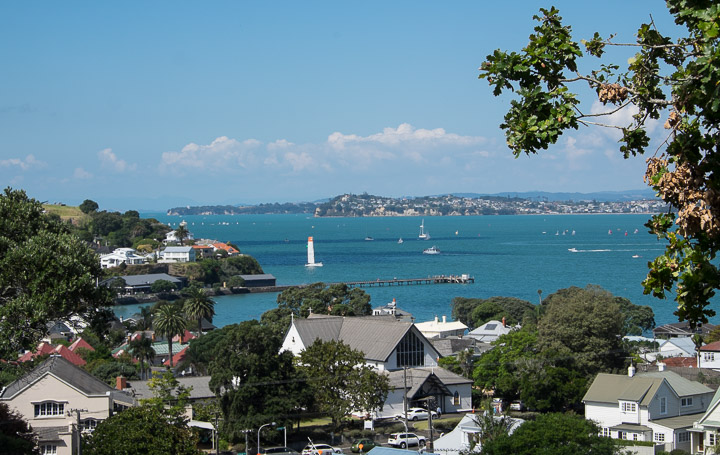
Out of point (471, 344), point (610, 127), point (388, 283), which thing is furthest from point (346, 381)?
point (388, 283)

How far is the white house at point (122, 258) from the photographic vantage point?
14086 centimetres

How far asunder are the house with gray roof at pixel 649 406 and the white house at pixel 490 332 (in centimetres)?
2697

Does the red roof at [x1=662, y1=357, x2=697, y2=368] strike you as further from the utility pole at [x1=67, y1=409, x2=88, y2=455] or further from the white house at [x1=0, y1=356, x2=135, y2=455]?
the utility pole at [x1=67, y1=409, x2=88, y2=455]

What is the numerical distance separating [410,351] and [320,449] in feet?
46.7

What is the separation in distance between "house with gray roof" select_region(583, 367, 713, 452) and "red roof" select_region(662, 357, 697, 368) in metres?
12.4

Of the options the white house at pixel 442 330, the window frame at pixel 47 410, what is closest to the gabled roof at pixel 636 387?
the window frame at pixel 47 410

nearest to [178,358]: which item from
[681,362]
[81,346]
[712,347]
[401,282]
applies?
[81,346]

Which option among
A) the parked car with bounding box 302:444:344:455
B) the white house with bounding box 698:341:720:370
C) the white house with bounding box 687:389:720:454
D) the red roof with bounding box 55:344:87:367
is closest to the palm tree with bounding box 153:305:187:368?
the red roof with bounding box 55:344:87:367

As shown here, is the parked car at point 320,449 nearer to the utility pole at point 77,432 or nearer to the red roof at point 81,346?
the utility pole at point 77,432

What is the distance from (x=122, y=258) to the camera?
142500 millimetres

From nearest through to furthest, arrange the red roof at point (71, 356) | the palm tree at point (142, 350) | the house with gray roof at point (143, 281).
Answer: the red roof at point (71, 356)
the palm tree at point (142, 350)
the house with gray roof at point (143, 281)

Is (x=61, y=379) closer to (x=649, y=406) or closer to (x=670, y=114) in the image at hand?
(x=649, y=406)

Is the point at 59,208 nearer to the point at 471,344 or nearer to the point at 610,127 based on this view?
the point at 471,344

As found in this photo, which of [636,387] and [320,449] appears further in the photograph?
[636,387]
